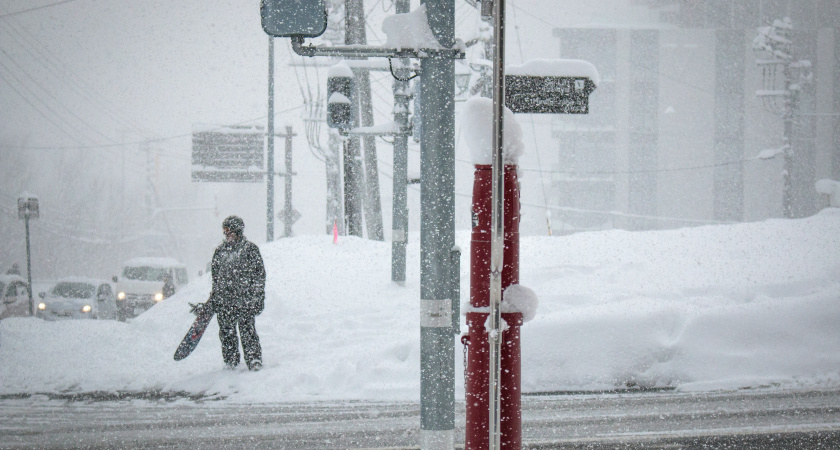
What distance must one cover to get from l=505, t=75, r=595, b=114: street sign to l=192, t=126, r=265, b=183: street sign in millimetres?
30122

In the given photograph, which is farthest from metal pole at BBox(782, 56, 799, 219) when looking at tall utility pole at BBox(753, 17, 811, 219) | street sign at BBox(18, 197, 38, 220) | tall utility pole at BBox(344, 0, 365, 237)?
street sign at BBox(18, 197, 38, 220)

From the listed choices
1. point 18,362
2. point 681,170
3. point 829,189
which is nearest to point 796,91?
point 829,189

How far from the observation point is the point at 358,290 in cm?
1385

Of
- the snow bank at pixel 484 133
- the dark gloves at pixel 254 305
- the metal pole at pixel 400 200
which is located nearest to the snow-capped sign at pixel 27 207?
the metal pole at pixel 400 200

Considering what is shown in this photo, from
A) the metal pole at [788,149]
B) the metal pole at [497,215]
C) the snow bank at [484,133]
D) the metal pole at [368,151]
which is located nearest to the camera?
the metal pole at [497,215]

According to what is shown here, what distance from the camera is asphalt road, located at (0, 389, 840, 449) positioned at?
18.3ft

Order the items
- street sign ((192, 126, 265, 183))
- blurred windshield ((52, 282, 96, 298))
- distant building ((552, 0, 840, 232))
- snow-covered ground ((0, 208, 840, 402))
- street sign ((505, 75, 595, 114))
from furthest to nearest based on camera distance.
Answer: distant building ((552, 0, 840, 232)) < street sign ((192, 126, 265, 183)) < blurred windshield ((52, 282, 96, 298)) < snow-covered ground ((0, 208, 840, 402)) < street sign ((505, 75, 595, 114))

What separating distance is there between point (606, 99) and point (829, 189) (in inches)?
1137

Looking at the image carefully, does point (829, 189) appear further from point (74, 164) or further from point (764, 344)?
point (74, 164)

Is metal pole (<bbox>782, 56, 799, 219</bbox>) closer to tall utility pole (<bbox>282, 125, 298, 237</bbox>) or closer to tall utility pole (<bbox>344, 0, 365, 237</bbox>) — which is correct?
tall utility pole (<bbox>344, 0, 365, 237</bbox>)

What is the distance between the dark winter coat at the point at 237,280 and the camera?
850cm

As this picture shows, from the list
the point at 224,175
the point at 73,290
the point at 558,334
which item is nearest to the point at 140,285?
the point at 73,290

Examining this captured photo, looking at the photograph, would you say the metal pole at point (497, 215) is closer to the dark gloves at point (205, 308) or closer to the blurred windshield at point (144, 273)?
the dark gloves at point (205, 308)

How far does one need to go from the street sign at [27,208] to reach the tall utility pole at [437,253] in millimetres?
20090
